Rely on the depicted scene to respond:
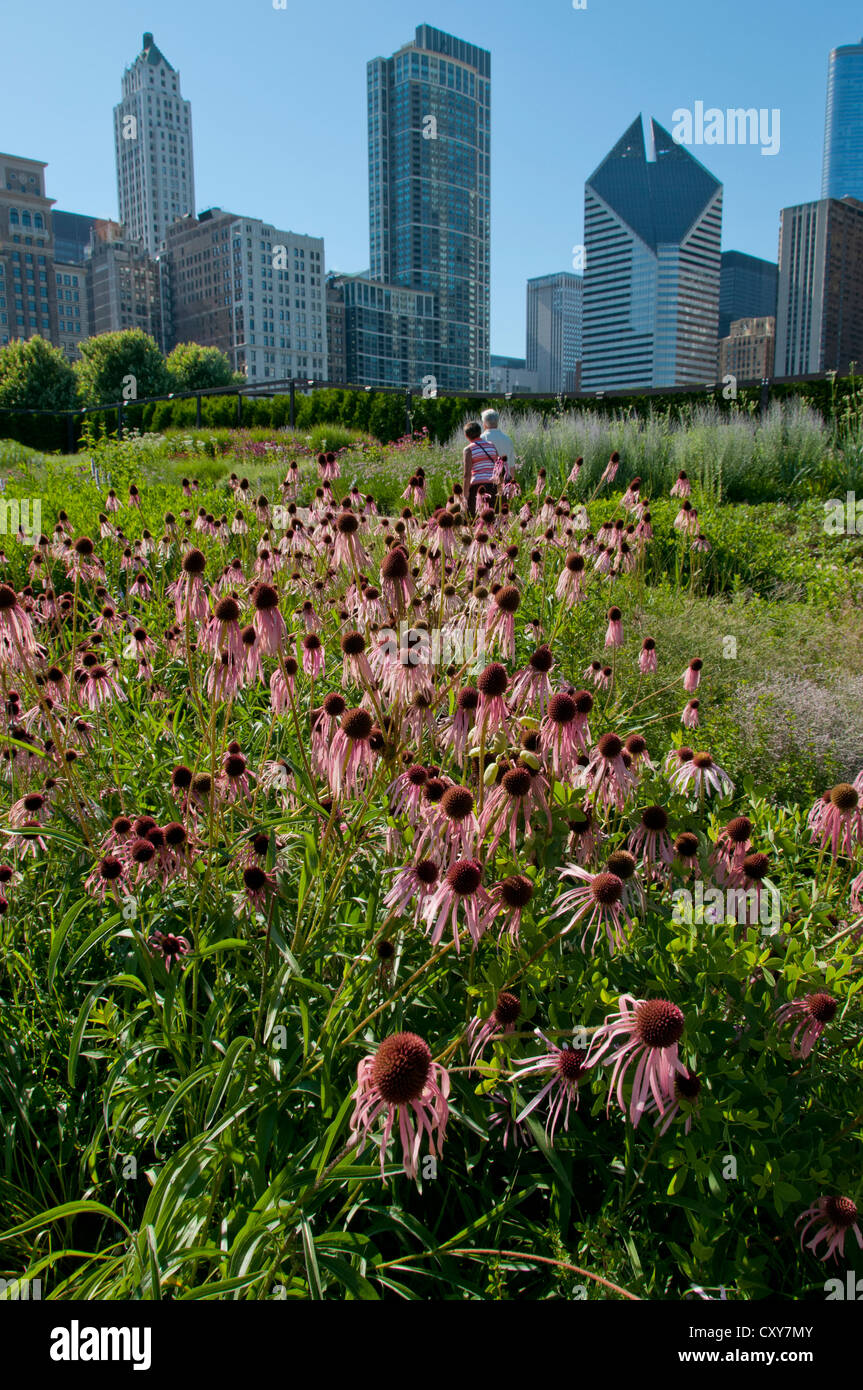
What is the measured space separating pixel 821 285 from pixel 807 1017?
65.5 metres

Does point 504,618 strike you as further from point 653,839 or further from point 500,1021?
point 500,1021

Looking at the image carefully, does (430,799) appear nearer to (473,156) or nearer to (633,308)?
(633,308)

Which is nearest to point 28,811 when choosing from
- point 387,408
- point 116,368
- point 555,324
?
point 387,408

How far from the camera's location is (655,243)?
28875 millimetres

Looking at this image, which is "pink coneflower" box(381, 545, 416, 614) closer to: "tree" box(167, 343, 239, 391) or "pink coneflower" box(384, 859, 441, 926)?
"pink coneflower" box(384, 859, 441, 926)

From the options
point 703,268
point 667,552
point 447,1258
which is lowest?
point 447,1258

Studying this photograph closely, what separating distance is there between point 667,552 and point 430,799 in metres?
5.82

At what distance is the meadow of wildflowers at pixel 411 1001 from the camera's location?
138 cm

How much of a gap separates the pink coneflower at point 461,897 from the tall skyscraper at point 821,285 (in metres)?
38.1

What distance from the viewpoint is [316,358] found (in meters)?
138

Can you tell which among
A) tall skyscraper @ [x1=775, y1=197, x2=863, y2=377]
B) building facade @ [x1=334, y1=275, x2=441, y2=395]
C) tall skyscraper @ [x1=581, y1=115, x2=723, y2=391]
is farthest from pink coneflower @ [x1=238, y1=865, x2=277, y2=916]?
building facade @ [x1=334, y1=275, x2=441, y2=395]

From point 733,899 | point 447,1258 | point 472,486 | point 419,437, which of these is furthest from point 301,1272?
point 419,437

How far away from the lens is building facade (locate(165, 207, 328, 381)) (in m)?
126

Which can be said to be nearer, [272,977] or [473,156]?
[272,977]
